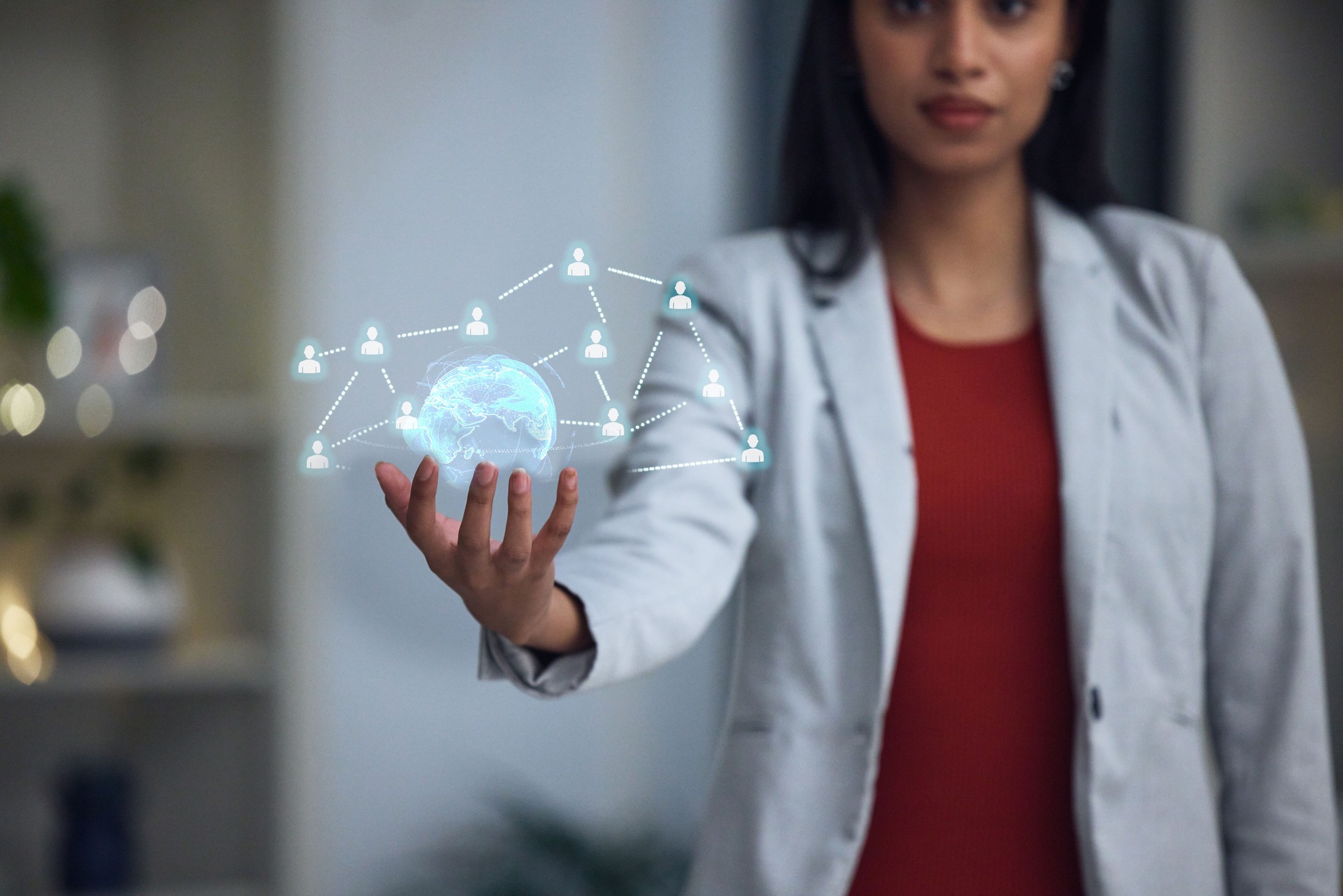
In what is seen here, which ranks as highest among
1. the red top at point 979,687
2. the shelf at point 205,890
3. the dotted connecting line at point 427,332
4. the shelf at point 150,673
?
the dotted connecting line at point 427,332

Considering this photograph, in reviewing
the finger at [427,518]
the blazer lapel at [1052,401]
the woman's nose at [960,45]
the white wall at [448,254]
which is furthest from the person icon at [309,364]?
the white wall at [448,254]

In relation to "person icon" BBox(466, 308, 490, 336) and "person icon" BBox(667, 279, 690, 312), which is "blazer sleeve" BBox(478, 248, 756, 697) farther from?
"person icon" BBox(466, 308, 490, 336)

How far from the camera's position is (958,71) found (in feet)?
3.24

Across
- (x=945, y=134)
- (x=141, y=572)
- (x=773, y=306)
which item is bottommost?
(x=141, y=572)

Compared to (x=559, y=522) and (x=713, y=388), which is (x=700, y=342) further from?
(x=559, y=522)

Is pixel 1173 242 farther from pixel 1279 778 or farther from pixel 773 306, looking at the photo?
pixel 1279 778

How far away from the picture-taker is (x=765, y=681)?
3.38 feet

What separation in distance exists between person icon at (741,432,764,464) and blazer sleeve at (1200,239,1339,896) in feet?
1.32

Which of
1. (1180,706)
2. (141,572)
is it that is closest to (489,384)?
(1180,706)

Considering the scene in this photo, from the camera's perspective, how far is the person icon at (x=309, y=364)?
0.80m

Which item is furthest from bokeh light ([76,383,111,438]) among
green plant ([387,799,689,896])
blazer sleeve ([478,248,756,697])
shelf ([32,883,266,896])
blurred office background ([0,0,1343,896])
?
blazer sleeve ([478,248,756,697])

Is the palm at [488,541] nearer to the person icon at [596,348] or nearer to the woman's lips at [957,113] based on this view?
the person icon at [596,348]

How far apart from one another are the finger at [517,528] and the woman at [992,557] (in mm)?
203

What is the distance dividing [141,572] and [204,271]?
1.78ft
